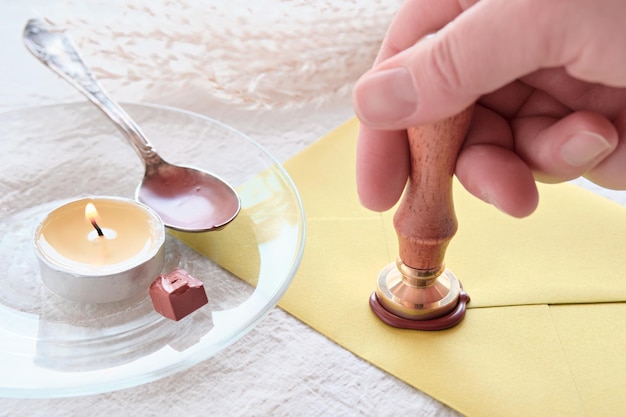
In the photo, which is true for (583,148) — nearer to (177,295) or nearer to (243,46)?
(177,295)

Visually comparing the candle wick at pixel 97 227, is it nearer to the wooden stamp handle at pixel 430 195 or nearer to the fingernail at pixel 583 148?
the wooden stamp handle at pixel 430 195

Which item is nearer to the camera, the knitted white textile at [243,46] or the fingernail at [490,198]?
the fingernail at [490,198]

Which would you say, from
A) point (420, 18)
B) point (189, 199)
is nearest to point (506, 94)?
point (420, 18)

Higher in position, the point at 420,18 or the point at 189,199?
the point at 420,18

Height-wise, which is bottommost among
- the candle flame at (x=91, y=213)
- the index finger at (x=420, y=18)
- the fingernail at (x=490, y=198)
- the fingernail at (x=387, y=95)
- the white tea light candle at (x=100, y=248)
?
the white tea light candle at (x=100, y=248)

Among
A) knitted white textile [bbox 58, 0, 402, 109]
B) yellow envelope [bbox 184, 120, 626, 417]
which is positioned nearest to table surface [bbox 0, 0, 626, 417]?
yellow envelope [bbox 184, 120, 626, 417]

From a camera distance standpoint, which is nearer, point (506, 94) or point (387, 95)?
point (387, 95)

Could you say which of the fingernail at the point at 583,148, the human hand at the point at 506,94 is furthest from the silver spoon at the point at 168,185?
the fingernail at the point at 583,148
